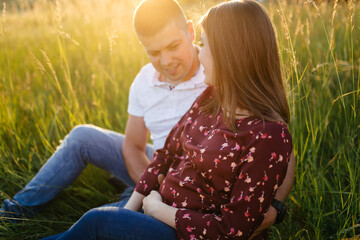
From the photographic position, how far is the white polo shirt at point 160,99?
2.11 m

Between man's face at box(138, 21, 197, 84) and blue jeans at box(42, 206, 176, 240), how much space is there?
964 mm

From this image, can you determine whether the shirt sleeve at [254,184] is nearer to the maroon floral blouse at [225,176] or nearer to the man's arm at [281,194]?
the maroon floral blouse at [225,176]

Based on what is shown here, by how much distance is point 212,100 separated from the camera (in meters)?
1.67

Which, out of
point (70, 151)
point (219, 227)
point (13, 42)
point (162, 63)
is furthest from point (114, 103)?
point (13, 42)

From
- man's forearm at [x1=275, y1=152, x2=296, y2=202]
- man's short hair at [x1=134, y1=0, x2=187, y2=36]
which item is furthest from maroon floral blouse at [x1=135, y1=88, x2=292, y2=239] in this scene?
man's short hair at [x1=134, y1=0, x2=187, y2=36]

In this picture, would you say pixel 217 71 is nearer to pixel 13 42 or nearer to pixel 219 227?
pixel 219 227

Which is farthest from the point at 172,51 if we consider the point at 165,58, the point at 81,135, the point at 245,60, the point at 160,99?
the point at 81,135

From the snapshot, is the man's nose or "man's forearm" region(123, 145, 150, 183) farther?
"man's forearm" region(123, 145, 150, 183)

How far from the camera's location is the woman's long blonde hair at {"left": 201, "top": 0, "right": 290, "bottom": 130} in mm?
1398

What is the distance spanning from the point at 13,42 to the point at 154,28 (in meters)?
4.19

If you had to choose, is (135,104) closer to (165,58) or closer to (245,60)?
(165,58)

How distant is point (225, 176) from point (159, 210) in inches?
13.4

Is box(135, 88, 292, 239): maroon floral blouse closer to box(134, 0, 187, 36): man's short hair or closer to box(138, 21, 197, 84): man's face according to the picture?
box(138, 21, 197, 84): man's face

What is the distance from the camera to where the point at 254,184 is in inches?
49.8
